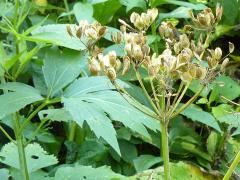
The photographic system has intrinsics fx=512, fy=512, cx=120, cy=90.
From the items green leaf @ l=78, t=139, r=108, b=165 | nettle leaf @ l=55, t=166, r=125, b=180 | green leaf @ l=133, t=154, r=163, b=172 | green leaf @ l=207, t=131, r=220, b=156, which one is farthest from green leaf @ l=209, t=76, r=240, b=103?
nettle leaf @ l=55, t=166, r=125, b=180

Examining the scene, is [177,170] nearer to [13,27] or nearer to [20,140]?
[20,140]

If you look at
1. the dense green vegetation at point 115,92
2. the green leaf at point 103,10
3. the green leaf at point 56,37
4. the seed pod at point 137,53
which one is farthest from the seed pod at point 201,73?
the green leaf at point 103,10

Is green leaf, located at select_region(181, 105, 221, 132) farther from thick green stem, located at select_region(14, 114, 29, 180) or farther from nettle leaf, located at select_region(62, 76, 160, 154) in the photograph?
thick green stem, located at select_region(14, 114, 29, 180)

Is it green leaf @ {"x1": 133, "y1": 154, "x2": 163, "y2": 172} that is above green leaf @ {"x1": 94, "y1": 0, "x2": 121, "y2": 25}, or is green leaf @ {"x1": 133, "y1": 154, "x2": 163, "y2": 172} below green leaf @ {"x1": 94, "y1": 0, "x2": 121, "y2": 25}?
below

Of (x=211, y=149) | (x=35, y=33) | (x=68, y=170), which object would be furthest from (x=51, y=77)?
(x=211, y=149)

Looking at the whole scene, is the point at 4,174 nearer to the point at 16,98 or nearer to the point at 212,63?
the point at 16,98

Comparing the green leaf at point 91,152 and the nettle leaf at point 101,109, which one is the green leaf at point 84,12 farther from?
the nettle leaf at point 101,109
